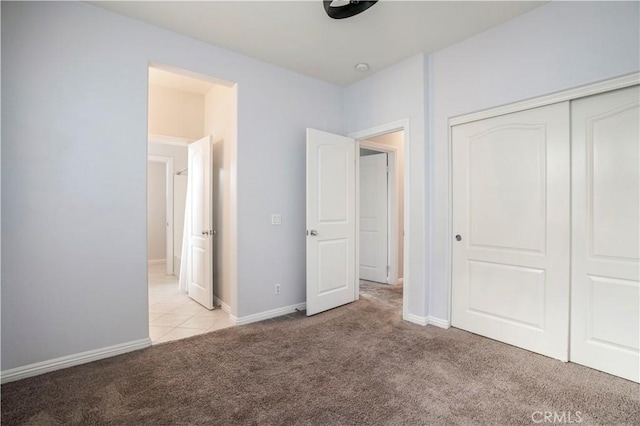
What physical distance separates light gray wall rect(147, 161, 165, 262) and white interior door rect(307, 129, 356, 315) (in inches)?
197

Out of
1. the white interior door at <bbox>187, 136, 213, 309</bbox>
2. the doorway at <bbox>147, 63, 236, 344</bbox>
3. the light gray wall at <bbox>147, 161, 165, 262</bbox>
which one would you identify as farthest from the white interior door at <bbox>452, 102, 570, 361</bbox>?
the light gray wall at <bbox>147, 161, 165, 262</bbox>

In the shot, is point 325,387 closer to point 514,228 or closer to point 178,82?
point 514,228

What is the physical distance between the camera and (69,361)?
232cm

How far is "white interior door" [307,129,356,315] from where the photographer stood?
11.3ft

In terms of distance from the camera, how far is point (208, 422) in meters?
1.70

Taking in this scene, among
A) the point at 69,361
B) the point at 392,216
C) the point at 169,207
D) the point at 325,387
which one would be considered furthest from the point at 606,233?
the point at 169,207

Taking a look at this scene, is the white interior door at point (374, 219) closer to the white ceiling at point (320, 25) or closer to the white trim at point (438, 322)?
the white trim at point (438, 322)

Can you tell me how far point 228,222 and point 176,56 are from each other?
1695 mm

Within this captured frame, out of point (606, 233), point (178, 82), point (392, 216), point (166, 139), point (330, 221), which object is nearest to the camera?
point (606, 233)

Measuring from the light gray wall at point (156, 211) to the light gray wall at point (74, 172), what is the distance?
4863 millimetres

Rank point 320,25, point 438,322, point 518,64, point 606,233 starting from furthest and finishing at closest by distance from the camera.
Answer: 1. point 438,322
2. point 320,25
3. point 518,64
4. point 606,233

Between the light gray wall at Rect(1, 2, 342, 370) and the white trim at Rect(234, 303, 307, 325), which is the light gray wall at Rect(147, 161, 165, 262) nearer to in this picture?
the white trim at Rect(234, 303, 307, 325)

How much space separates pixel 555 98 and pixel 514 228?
41.1 inches

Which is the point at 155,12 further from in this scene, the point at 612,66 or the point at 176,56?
the point at 612,66
